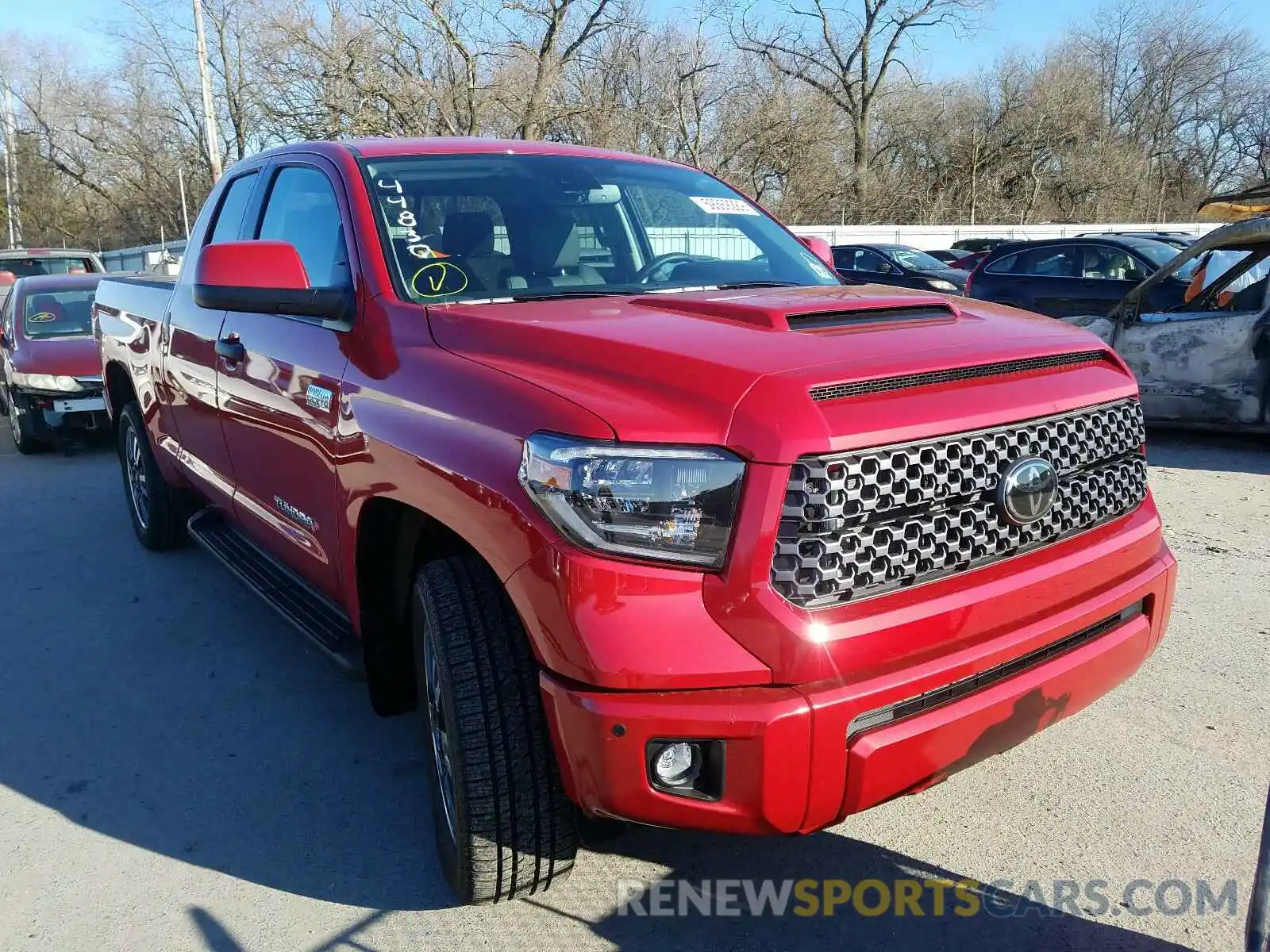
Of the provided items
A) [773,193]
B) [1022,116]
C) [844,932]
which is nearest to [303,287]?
[844,932]

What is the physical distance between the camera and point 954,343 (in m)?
2.43

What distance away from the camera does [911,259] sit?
66.8 ft

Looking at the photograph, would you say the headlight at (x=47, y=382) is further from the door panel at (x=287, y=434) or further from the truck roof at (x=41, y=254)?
the door panel at (x=287, y=434)

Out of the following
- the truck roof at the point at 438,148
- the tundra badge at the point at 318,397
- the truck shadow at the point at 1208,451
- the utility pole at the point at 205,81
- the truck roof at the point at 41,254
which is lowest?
the truck shadow at the point at 1208,451

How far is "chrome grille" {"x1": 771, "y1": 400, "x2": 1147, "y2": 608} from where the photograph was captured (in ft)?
6.77

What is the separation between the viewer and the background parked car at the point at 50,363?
29.9 feet

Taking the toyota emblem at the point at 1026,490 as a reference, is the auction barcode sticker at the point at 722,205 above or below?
above

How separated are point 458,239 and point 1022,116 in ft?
161

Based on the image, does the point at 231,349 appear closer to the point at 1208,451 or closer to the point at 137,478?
the point at 137,478

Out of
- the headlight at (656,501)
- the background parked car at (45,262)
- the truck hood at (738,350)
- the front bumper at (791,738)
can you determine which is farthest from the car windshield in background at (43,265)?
the front bumper at (791,738)

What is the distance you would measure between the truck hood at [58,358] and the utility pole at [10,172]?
146ft

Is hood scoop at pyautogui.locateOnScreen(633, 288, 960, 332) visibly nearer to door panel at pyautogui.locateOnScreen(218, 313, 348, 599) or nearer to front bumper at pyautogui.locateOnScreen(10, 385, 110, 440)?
door panel at pyautogui.locateOnScreen(218, 313, 348, 599)

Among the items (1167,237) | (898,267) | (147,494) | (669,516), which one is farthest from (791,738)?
(898,267)

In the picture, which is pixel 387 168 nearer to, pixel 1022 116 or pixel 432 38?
pixel 432 38
